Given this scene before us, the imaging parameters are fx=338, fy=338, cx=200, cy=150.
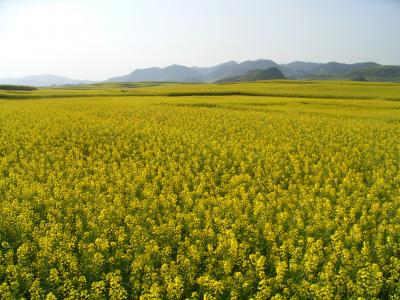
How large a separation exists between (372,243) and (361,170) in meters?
6.70

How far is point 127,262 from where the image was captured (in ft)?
22.4

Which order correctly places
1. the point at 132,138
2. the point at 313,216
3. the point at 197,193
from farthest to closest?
the point at 132,138 → the point at 197,193 → the point at 313,216

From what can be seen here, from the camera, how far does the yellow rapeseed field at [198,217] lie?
20.2 feet

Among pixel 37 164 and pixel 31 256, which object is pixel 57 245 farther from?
pixel 37 164

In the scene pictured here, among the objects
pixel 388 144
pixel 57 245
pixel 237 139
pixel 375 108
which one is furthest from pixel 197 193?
pixel 375 108

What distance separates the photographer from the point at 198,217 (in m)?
8.81

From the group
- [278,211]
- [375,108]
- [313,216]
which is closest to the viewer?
[313,216]

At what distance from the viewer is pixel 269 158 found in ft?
45.8

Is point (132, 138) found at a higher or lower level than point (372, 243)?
higher

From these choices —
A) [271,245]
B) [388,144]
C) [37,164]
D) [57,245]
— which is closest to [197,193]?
[271,245]

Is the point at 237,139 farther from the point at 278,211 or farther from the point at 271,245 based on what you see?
the point at 271,245

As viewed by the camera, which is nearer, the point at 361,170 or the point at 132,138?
the point at 361,170

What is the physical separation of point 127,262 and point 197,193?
3903 mm

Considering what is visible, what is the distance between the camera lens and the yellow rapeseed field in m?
6.16
